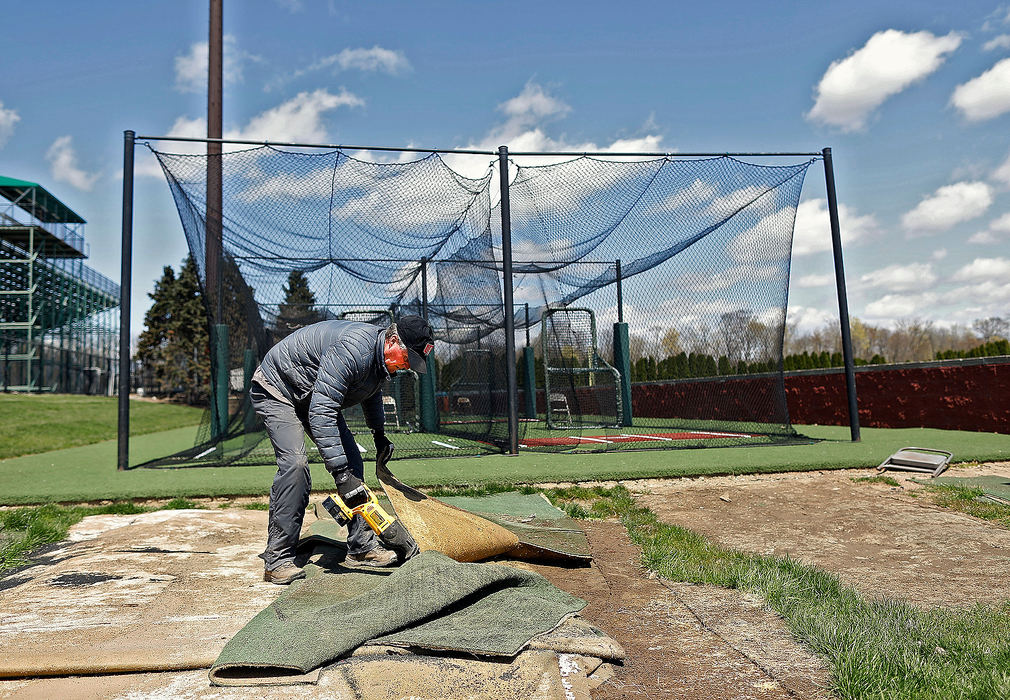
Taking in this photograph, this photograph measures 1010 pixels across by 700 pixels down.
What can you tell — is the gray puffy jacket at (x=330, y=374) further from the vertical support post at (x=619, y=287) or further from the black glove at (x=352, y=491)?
the vertical support post at (x=619, y=287)

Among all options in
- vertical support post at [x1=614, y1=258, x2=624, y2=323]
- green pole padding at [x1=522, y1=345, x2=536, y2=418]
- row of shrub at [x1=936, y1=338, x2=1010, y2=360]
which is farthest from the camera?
green pole padding at [x1=522, y1=345, x2=536, y2=418]

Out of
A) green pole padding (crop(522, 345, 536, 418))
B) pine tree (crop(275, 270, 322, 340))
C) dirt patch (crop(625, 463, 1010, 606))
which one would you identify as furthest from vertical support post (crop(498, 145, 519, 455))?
green pole padding (crop(522, 345, 536, 418))

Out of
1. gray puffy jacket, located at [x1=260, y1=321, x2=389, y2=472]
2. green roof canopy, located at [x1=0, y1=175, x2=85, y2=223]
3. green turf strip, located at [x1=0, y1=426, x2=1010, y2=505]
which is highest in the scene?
green roof canopy, located at [x1=0, y1=175, x2=85, y2=223]

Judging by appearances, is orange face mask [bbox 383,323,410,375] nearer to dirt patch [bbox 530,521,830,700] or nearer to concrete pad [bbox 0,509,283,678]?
concrete pad [bbox 0,509,283,678]

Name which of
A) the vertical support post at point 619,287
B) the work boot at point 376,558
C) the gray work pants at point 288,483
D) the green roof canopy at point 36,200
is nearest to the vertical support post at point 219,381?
the vertical support post at point 619,287

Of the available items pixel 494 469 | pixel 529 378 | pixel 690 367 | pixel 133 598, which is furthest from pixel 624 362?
pixel 133 598

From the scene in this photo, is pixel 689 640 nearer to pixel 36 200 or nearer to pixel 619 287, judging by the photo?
pixel 619 287

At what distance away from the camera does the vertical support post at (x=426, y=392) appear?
11445 mm

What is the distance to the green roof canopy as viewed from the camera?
3341cm

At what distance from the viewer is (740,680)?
215 cm

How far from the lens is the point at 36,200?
34.4 meters

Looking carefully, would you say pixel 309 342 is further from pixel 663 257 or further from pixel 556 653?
pixel 663 257

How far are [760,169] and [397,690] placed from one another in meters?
8.89

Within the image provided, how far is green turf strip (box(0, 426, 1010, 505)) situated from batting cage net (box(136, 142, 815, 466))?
2.68 ft
